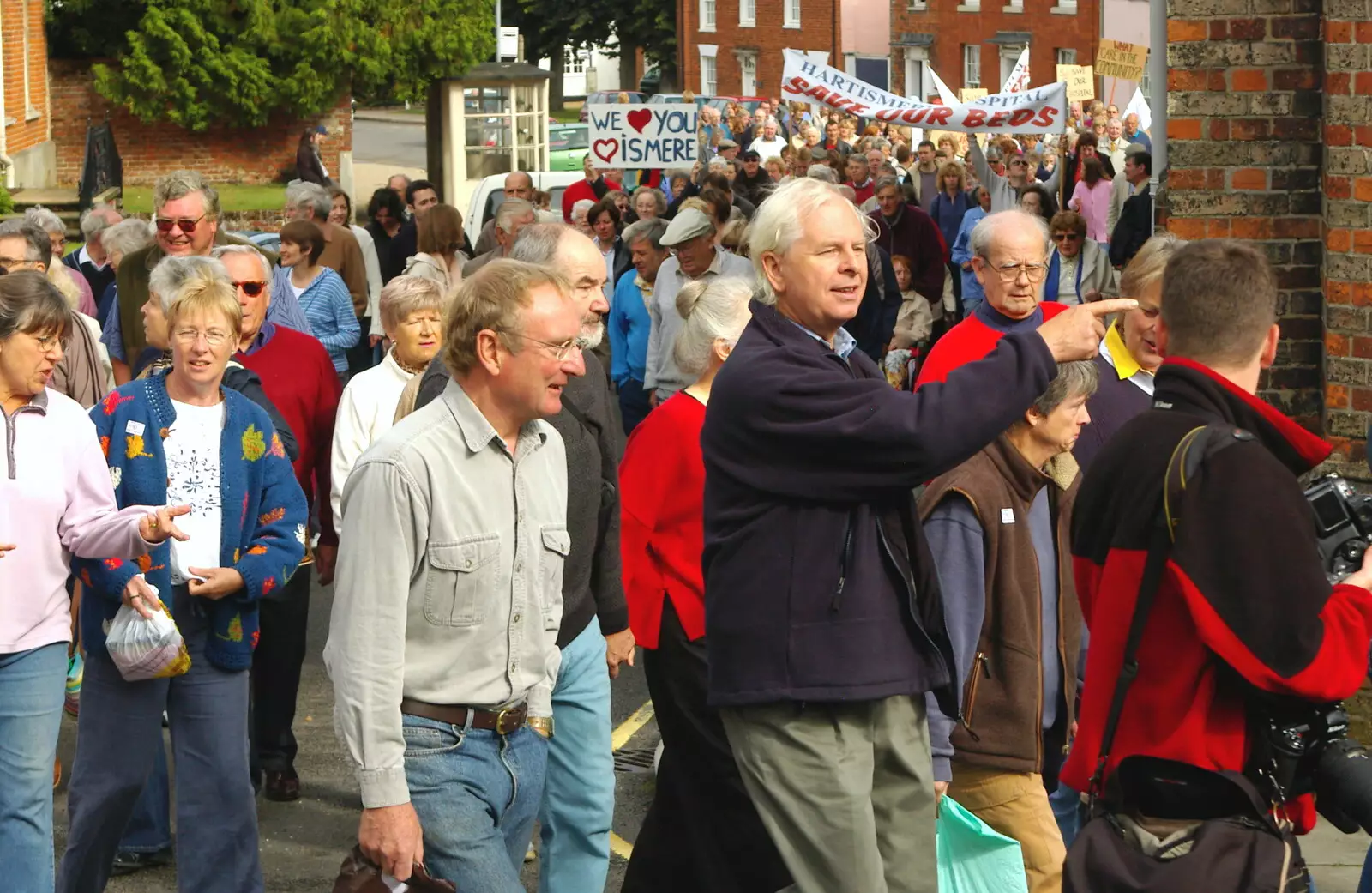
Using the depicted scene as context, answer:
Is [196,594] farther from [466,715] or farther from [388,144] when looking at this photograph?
[388,144]

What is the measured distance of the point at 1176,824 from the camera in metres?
3.77

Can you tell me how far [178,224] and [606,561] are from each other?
3.44m

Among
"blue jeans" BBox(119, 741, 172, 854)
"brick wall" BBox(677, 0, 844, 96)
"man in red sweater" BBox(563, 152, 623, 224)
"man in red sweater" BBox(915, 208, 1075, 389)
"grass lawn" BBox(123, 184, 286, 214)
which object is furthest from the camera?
"brick wall" BBox(677, 0, 844, 96)

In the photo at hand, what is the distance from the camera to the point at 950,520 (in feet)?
16.6

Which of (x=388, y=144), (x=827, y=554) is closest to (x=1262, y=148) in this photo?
(x=827, y=554)

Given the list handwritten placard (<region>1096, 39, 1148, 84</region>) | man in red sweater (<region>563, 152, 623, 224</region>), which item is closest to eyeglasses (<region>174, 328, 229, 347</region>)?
handwritten placard (<region>1096, 39, 1148, 84</region>)

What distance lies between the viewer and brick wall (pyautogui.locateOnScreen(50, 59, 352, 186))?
37.0 meters

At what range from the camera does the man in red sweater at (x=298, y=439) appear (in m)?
7.52

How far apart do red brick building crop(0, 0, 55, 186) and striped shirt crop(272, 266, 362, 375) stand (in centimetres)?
2203

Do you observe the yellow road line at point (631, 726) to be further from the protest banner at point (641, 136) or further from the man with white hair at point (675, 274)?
the protest banner at point (641, 136)

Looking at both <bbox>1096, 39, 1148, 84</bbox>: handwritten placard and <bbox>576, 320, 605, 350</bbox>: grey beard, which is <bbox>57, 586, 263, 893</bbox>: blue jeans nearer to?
<bbox>576, 320, 605, 350</bbox>: grey beard

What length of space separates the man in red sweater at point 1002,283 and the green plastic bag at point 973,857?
203cm

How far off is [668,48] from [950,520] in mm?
69191

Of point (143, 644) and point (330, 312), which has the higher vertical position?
point (330, 312)
